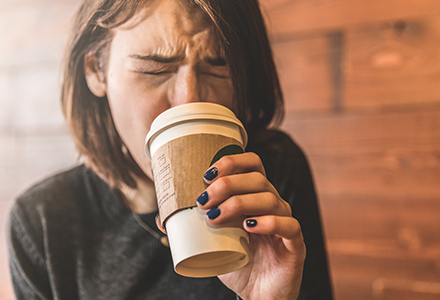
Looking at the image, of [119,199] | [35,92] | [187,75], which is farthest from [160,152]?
[35,92]

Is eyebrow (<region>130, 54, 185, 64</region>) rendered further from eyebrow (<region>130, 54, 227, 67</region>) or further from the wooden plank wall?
the wooden plank wall

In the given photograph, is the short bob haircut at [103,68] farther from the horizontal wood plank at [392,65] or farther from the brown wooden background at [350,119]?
the horizontal wood plank at [392,65]

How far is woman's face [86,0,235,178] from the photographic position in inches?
19.3

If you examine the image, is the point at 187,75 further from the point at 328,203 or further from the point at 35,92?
the point at 328,203

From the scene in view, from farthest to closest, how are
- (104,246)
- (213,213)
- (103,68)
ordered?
(104,246), (103,68), (213,213)

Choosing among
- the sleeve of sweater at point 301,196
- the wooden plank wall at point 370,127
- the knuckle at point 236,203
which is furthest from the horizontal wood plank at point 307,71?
the knuckle at point 236,203

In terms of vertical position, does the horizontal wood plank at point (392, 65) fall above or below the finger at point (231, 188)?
below

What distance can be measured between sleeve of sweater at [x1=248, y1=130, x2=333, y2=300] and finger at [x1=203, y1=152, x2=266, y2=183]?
0.16 m

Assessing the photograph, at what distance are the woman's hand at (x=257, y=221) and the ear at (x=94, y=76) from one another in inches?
8.6

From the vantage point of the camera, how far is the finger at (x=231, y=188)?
16.4 inches

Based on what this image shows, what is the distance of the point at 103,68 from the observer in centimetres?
54

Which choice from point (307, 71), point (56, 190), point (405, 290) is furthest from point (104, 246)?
point (405, 290)

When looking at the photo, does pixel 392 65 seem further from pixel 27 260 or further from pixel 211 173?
pixel 27 260

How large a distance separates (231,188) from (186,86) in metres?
0.14
